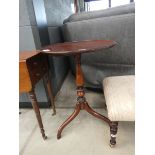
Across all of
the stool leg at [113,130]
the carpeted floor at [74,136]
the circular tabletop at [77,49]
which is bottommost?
A: the carpeted floor at [74,136]

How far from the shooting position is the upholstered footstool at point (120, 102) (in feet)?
3.47

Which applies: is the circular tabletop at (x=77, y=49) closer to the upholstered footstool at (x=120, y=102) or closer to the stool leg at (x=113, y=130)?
the upholstered footstool at (x=120, y=102)

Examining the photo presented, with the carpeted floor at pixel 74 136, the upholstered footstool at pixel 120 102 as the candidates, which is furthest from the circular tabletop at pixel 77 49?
the carpeted floor at pixel 74 136

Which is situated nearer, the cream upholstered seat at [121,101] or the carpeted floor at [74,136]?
the cream upholstered seat at [121,101]

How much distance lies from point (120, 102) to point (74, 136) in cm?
58

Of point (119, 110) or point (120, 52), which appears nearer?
point (119, 110)

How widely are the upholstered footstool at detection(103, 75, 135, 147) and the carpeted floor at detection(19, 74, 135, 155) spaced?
4.5 inches

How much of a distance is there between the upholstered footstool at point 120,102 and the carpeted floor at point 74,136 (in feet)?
0.38
